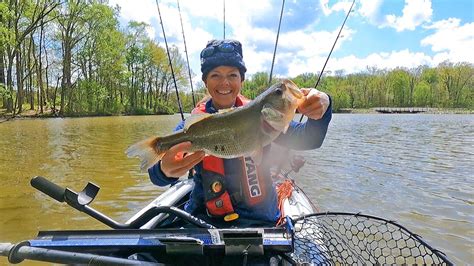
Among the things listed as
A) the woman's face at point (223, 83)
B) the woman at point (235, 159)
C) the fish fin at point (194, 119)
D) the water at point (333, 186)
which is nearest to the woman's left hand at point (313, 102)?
the woman at point (235, 159)

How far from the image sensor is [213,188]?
2.96 m

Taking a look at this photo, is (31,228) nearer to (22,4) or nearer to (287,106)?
(287,106)

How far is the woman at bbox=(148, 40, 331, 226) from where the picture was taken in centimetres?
265

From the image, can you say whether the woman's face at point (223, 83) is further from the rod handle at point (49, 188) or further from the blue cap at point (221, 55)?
the rod handle at point (49, 188)

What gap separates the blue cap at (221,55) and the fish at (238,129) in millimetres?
852

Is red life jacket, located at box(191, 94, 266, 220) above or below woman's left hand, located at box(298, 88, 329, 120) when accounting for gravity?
below

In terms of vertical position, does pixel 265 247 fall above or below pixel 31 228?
above

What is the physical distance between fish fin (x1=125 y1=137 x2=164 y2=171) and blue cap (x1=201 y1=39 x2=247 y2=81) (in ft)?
3.26

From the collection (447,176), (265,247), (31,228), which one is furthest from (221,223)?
(447,176)

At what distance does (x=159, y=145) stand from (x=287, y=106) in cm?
86

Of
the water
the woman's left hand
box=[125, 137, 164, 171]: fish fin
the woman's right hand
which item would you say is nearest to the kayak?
the woman's right hand

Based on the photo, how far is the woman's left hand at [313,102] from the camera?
2432 mm

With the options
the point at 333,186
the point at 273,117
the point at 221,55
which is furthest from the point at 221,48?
the point at 333,186

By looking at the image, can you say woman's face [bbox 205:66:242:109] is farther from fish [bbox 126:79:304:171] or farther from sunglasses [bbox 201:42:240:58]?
fish [bbox 126:79:304:171]
